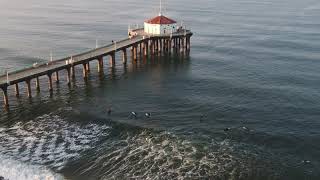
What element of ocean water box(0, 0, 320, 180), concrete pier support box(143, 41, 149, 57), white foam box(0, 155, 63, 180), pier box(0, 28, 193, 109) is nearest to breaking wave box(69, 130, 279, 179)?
ocean water box(0, 0, 320, 180)

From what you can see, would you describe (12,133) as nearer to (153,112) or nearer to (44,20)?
(153,112)

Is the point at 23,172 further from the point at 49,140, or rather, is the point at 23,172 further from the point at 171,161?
the point at 171,161

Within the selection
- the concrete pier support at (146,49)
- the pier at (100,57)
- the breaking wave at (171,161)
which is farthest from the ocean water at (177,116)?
the concrete pier support at (146,49)

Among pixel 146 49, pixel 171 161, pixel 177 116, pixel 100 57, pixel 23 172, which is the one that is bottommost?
pixel 23 172

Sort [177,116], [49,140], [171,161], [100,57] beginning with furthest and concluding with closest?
[100,57] → [177,116] → [49,140] → [171,161]

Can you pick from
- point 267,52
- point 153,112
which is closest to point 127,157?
point 153,112

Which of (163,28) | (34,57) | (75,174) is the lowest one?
(75,174)

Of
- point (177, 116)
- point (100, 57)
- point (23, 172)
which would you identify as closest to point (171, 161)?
point (177, 116)
